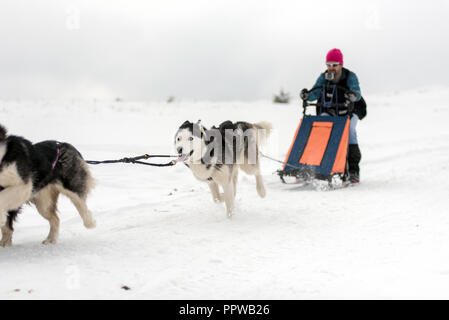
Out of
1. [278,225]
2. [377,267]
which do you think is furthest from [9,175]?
[377,267]

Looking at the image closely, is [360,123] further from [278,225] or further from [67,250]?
[67,250]

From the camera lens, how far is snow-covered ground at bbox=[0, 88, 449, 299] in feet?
9.66

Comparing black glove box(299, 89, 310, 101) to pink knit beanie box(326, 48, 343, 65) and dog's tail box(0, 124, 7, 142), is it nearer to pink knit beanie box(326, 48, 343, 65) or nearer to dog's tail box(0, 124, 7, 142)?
pink knit beanie box(326, 48, 343, 65)

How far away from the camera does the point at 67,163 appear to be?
3934mm

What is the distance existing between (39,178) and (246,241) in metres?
1.85

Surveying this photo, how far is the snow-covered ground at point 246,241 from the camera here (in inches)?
116

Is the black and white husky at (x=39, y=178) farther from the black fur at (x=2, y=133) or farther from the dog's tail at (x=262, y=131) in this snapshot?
the dog's tail at (x=262, y=131)

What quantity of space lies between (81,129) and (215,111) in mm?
5844

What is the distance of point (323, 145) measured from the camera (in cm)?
656

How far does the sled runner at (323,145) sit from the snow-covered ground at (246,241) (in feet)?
0.91

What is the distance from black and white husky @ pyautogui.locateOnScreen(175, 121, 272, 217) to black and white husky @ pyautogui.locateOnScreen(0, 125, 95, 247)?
3.30 ft

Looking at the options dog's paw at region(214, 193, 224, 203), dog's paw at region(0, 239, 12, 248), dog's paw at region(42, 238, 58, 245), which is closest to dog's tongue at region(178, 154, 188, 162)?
dog's paw at region(214, 193, 224, 203)

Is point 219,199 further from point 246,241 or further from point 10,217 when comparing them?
point 10,217
